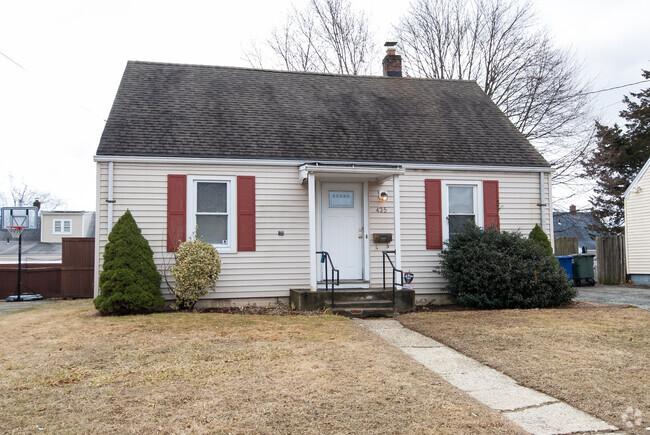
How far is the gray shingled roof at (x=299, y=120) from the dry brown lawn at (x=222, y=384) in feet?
14.1

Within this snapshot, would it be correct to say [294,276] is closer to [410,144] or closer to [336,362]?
[410,144]

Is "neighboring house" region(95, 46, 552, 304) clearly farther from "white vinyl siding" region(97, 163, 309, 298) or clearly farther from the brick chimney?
the brick chimney

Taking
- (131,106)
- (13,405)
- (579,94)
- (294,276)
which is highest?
(579,94)

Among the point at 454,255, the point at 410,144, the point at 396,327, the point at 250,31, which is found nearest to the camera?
the point at 396,327

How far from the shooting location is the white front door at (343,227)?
11.0 meters

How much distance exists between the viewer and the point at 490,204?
38.5 feet

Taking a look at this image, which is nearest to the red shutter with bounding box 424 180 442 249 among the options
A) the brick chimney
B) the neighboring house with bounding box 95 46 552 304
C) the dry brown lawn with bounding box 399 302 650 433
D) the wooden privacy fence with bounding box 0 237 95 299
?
the neighboring house with bounding box 95 46 552 304

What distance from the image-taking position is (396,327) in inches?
332

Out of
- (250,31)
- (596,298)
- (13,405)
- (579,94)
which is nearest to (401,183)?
(596,298)

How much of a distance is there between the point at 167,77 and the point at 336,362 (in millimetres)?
9402

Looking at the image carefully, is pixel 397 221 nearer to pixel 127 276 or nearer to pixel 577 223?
pixel 127 276

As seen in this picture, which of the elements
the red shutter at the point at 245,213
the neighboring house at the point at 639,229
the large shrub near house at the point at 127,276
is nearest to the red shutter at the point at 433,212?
the red shutter at the point at 245,213

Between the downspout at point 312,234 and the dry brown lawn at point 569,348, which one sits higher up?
the downspout at point 312,234

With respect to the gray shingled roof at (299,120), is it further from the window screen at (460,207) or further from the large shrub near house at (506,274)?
the large shrub near house at (506,274)
